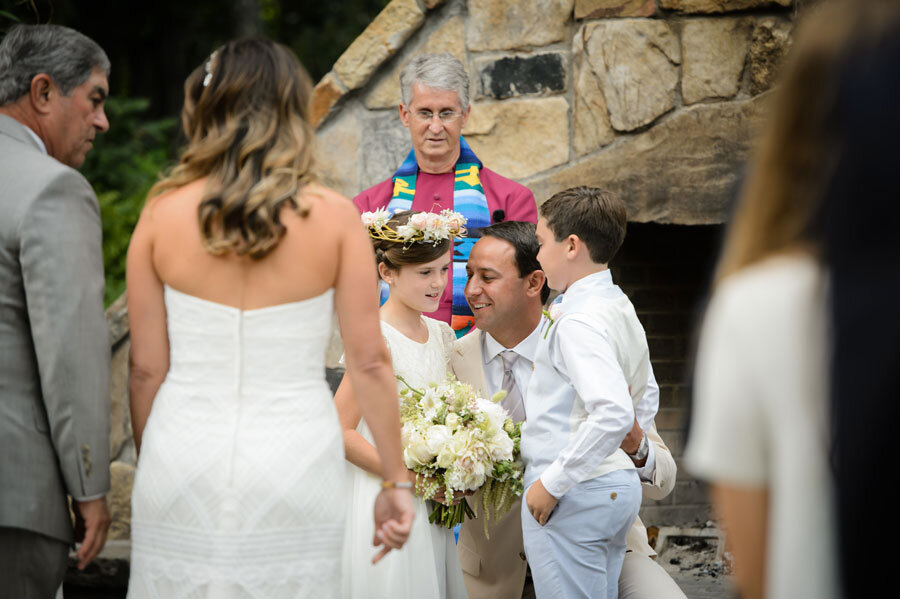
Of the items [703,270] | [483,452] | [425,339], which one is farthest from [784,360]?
[703,270]

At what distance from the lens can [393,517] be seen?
8.36ft

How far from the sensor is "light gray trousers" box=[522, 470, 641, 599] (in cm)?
310

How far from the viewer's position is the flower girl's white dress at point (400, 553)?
3.26 meters

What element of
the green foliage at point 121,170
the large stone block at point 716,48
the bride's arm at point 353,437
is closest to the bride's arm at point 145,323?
the bride's arm at point 353,437

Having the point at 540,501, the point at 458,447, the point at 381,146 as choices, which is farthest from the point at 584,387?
the point at 381,146

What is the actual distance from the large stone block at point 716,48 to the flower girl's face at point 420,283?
200cm

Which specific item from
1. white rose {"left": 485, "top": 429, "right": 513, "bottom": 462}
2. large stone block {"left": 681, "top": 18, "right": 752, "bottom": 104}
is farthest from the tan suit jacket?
large stone block {"left": 681, "top": 18, "right": 752, "bottom": 104}

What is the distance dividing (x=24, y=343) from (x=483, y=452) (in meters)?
1.46

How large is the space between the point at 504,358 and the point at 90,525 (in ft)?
5.68

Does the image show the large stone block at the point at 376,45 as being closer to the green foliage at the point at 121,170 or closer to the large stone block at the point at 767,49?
the large stone block at the point at 767,49

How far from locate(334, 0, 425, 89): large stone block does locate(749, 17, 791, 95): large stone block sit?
5.32 ft

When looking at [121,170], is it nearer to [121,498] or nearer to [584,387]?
[121,498]

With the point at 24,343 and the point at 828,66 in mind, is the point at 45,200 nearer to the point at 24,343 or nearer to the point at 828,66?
the point at 24,343

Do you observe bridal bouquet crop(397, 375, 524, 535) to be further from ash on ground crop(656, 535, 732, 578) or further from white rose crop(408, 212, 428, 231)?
ash on ground crop(656, 535, 732, 578)
